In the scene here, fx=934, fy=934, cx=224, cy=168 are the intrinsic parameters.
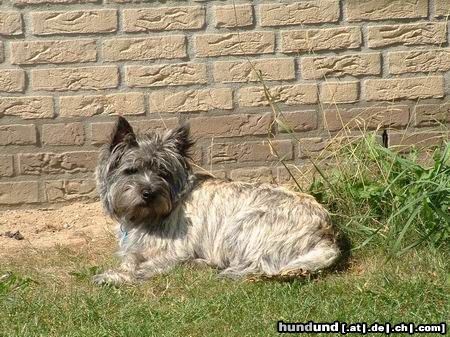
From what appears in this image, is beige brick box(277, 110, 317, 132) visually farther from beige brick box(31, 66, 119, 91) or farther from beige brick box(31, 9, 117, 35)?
beige brick box(31, 9, 117, 35)

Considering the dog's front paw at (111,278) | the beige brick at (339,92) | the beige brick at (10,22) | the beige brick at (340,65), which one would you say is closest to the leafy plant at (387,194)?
the beige brick at (339,92)

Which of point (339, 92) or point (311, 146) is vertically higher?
point (339, 92)

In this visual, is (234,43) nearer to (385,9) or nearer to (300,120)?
(300,120)

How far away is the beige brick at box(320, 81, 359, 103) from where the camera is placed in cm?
824

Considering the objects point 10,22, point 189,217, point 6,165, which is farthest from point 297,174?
point 10,22

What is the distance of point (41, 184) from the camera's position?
8.29 m

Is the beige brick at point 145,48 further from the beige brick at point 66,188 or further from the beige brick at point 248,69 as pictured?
the beige brick at point 66,188

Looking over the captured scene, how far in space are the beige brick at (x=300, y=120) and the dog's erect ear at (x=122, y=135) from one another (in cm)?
176

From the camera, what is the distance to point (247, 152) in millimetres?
8305

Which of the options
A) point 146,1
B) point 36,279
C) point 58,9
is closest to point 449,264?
point 36,279

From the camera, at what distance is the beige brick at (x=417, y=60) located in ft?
27.1

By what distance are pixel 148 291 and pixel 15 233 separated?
6.35ft

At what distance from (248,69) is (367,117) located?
115 centimetres

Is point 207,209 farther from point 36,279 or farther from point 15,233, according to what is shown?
point 15,233
